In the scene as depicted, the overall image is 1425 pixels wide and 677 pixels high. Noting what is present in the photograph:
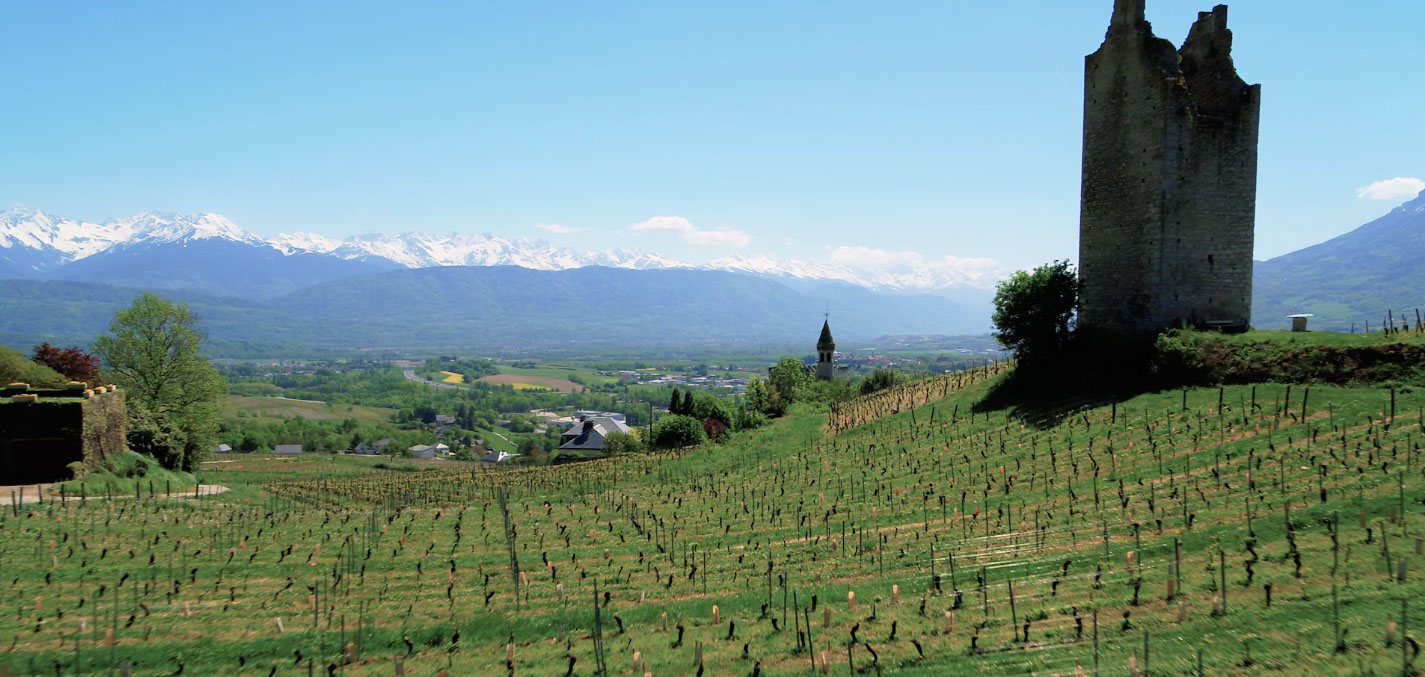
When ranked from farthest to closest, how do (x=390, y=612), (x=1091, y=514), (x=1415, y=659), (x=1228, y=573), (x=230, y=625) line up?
1. (x=1091, y=514)
2. (x=390, y=612)
3. (x=230, y=625)
4. (x=1228, y=573)
5. (x=1415, y=659)

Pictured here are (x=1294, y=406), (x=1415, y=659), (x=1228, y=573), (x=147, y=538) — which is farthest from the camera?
(x=1294, y=406)

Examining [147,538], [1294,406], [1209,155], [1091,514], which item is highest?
[1209,155]

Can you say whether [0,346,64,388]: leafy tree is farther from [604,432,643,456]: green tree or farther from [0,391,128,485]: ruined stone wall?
[604,432,643,456]: green tree

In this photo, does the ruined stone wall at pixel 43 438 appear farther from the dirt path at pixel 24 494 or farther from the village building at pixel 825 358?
the village building at pixel 825 358

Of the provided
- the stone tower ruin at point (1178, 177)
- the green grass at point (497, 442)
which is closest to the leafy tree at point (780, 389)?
the stone tower ruin at point (1178, 177)

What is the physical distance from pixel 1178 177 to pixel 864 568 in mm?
21807

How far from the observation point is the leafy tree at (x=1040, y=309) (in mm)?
31094

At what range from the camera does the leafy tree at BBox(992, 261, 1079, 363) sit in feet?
102

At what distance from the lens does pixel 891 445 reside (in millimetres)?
29000

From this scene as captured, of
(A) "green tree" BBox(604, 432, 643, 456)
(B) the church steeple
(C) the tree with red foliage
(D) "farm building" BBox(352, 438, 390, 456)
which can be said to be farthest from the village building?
(D) "farm building" BBox(352, 438, 390, 456)

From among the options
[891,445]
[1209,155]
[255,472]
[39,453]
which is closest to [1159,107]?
[1209,155]

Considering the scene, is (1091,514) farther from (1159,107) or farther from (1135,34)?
(1135,34)

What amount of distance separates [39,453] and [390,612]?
831 inches

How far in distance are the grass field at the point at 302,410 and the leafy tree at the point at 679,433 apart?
332ft
